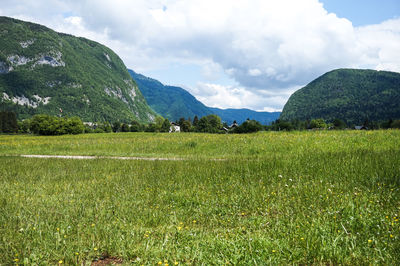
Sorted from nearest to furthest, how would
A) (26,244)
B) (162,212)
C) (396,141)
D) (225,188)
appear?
1. (26,244)
2. (162,212)
3. (225,188)
4. (396,141)

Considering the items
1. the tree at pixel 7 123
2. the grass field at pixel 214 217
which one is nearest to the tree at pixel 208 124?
the grass field at pixel 214 217

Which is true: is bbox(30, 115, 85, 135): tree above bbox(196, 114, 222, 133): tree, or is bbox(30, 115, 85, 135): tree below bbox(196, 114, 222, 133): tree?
below

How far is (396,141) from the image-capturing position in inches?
630

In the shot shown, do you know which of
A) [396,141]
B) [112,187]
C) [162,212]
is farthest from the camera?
[396,141]

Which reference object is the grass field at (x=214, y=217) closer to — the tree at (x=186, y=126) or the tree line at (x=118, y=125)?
the tree line at (x=118, y=125)

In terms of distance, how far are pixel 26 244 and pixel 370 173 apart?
33.4ft

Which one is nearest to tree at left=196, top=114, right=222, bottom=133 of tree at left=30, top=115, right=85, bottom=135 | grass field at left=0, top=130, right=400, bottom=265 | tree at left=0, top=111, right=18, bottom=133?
tree at left=30, top=115, right=85, bottom=135

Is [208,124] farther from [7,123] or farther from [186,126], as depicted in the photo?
[7,123]

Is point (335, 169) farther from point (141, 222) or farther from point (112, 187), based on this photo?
point (112, 187)

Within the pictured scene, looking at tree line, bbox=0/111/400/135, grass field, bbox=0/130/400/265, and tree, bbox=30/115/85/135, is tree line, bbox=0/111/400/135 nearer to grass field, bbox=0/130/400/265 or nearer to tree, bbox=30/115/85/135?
tree, bbox=30/115/85/135

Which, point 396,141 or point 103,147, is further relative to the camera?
point 103,147

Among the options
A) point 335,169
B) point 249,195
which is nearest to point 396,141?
point 335,169

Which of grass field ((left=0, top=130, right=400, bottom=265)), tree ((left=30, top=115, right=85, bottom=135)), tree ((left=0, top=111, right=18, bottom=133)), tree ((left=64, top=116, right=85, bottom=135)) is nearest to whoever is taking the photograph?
grass field ((left=0, top=130, right=400, bottom=265))

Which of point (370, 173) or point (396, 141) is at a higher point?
point (396, 141)
